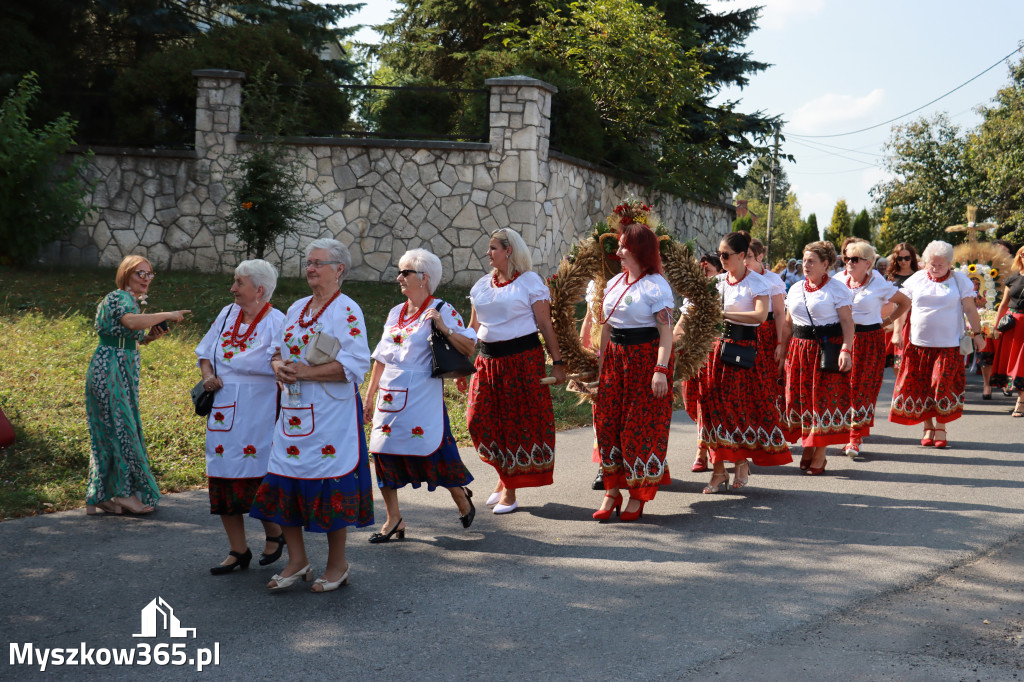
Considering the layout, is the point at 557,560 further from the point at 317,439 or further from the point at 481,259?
the point at 481,259

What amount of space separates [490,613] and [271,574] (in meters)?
1.37

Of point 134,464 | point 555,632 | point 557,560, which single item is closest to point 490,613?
point 555,632

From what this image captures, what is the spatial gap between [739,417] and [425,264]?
9.72 ft

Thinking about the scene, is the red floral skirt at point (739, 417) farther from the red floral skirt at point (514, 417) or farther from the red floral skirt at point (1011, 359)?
the red floral skirt at point (1011, 359)

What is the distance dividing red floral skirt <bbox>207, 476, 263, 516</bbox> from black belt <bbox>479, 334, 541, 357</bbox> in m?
2.10

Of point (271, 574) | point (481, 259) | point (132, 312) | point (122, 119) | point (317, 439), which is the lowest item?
point (271, 574)

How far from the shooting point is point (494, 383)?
22.3 feet

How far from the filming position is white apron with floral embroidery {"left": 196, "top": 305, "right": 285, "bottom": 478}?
17.1ft

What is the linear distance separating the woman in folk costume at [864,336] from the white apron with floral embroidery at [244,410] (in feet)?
18.8

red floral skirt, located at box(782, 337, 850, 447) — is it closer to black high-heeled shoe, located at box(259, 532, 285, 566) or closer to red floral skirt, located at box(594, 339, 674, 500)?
red floral skirt, located at box(594, 339, 674, 500)

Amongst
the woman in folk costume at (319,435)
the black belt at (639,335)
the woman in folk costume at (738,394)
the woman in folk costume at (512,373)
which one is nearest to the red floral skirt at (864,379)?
the woman in folk costume at (738,394)

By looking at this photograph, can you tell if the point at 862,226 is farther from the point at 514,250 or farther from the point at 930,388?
the point at 514,250

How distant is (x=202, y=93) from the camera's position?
16516 mm

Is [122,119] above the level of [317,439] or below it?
above
